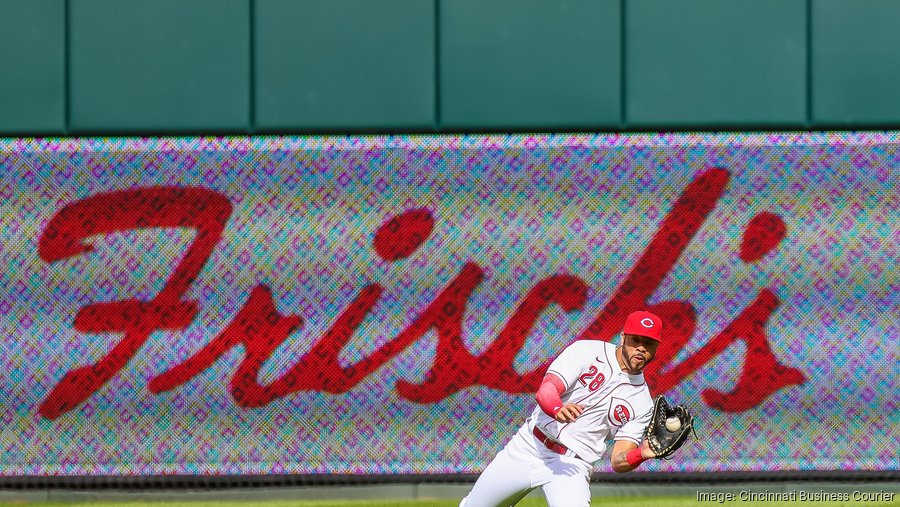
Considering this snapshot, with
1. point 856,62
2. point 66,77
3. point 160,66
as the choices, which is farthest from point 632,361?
point 66,77

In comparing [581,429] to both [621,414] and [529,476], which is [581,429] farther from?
[529,476]

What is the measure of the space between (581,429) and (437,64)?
14.1ft

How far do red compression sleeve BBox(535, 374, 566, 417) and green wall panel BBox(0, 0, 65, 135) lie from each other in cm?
576

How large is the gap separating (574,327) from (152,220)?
397 cm

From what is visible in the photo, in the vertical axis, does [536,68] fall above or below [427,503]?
above

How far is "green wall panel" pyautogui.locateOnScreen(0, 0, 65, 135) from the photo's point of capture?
34.6 ft

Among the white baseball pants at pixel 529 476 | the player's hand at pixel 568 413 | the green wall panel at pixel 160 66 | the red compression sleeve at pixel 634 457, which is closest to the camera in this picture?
the player's hand at pixel 568 413

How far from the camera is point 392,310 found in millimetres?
10422

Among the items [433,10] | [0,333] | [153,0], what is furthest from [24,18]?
[433,10]

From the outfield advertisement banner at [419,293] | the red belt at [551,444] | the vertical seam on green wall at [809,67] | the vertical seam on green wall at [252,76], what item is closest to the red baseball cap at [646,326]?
the red belt at [551,444]

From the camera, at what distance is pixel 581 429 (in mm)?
7438

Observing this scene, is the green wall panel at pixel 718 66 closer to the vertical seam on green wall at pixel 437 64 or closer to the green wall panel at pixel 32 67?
the vertical seam on green wall at pixel 437 64

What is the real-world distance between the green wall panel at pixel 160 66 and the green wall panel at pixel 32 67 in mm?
126

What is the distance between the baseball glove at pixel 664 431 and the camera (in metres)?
7.14
